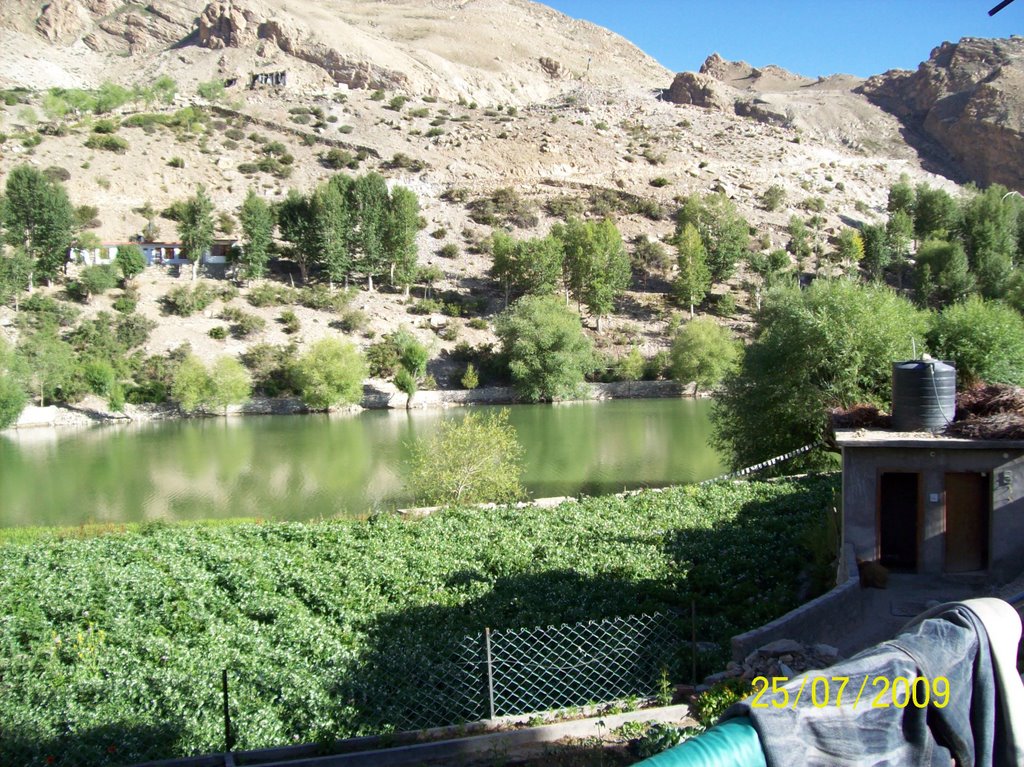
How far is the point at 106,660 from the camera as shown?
25.7ft

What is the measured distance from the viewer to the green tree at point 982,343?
1984 centimetres

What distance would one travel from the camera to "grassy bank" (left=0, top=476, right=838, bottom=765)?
634 centimetres

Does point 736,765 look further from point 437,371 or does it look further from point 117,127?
point 117,127

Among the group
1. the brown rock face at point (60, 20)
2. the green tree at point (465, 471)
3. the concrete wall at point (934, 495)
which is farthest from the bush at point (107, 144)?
the concrete wall at point (934, 495)

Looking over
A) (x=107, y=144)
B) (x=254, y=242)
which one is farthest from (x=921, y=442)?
(x=107, y=144)

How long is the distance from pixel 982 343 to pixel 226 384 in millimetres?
40898

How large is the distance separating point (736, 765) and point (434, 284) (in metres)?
67.7

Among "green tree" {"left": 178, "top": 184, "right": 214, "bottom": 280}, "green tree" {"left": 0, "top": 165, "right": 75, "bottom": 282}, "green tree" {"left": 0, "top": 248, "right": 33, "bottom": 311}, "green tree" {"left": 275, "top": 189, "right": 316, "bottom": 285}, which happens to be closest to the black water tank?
"green tree" {"left": 0, "top": 248, "right": 33, "bottom": 311}

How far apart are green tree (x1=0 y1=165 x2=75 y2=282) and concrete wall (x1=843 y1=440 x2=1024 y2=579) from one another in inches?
2429

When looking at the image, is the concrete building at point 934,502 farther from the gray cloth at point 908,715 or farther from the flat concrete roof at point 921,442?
the gray cloth at point 908,715

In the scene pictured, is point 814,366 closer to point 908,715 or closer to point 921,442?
point 921,442

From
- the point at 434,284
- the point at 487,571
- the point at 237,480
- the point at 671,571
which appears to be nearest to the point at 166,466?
the point at 237,480

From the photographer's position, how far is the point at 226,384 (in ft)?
155

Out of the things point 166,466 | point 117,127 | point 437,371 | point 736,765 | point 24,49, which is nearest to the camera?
point 736,765
